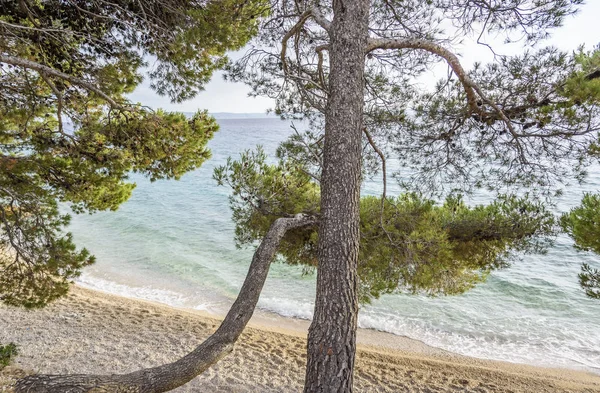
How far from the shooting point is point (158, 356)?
17.2 feet

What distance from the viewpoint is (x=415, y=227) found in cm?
390

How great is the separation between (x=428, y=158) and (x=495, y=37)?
1.34 meters

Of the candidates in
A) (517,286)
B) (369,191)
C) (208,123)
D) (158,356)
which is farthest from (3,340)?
(369,191)

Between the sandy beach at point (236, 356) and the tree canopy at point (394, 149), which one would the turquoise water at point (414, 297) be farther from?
the tree canopy at point (394, 149)

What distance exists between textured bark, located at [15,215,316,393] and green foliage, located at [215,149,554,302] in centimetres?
157

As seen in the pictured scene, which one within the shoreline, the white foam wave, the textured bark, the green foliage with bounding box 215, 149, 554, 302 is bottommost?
the shoreline

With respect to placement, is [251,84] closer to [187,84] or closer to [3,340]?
[187,84]

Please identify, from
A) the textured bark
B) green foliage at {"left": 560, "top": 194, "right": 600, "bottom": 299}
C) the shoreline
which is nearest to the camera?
the textured bark

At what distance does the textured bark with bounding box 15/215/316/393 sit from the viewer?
5.08ft

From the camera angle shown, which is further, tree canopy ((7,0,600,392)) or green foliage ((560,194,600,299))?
green foliage ((560,194,600,299))

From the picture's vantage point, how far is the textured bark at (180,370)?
155 cm

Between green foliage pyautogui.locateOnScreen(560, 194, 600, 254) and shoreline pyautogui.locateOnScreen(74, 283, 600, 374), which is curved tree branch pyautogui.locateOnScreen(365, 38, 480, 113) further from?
shoreline pyautogui.locateOnScreen(74, 283, 600, 374)

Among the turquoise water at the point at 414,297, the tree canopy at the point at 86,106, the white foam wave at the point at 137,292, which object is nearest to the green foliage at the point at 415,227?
the tree canopy at the point at 86,106

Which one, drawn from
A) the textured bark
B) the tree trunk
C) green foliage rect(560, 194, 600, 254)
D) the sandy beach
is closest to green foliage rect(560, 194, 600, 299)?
green foliage rect(560, 194, 600, 254)
